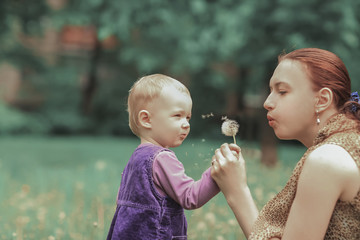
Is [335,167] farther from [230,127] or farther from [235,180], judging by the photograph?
[230,127]

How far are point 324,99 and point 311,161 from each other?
0.38 meters

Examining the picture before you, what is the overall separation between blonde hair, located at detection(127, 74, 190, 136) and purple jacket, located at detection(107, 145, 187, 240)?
0.22 meters

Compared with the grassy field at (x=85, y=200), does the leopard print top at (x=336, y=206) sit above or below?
above

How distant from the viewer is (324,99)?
2318 mm

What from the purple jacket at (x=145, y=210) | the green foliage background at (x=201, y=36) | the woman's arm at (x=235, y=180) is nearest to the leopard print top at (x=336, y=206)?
the woman's arm at (x=235, y=180)

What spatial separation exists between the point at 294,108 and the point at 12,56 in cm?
1433

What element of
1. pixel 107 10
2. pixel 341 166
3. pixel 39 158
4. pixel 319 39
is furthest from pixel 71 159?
pixel 341 166

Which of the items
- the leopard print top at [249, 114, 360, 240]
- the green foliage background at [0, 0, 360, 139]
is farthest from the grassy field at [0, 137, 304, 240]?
the green foliage background at [0, 0, 360, 139]

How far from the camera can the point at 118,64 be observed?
63.1 feet

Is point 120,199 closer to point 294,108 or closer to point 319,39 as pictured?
point 294,108

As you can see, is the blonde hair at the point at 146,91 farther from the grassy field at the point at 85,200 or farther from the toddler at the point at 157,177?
the grassy field at the point at 85,200

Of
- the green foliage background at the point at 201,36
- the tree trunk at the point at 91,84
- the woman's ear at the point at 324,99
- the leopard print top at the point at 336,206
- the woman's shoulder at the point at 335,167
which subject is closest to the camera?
the woman's shoulder at the point at 335,167

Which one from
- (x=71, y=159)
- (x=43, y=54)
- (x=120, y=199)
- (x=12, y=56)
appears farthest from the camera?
(x=43, y=54)

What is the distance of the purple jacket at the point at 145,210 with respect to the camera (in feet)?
7.73
